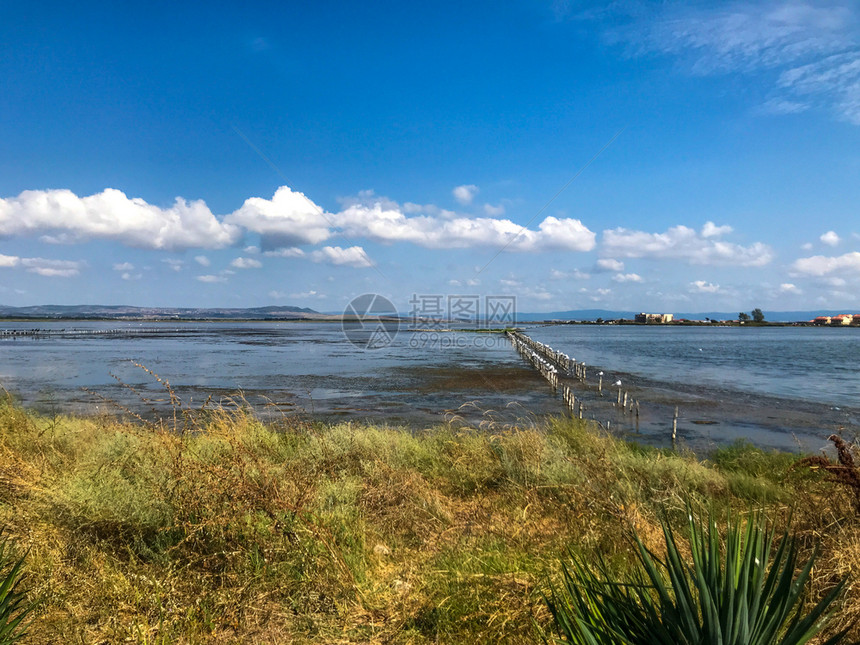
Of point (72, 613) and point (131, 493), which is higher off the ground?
point (131, 493)

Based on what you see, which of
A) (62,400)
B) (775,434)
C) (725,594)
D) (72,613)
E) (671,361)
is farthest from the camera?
(671,361)

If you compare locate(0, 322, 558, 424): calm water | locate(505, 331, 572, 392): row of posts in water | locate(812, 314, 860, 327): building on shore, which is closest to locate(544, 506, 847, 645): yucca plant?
locate(0, 322, 558, 424): calm water

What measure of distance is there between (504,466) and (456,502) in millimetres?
1239

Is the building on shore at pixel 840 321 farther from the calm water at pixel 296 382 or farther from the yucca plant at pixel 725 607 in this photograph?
the yucca plant at pixel 725 607

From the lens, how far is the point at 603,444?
30.4 ft

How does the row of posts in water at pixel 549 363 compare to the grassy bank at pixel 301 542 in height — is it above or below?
below

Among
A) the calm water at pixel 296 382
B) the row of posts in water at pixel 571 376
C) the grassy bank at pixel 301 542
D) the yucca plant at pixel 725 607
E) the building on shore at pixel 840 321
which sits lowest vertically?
the calm water at pixel 296 382

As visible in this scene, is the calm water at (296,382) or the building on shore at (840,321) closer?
the calm water at (296,382)

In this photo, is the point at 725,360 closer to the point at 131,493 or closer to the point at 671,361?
the point at 671,361

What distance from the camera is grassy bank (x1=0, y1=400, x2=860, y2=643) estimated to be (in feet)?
11.0

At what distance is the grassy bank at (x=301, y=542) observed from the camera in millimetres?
3361

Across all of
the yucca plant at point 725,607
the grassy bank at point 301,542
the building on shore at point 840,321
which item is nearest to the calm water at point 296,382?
the grassy bank at point 301,542

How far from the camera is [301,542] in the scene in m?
4.15

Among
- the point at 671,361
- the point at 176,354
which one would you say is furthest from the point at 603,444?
the point at 176,354
